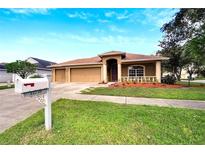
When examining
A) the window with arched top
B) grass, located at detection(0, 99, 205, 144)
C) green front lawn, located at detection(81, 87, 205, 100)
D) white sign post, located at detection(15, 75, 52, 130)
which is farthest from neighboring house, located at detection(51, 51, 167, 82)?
white sign post, located at detection(15, 75, 52, 130)

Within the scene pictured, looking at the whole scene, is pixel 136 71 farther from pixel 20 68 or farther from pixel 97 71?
pixel 20 68

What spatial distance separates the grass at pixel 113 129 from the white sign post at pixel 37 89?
0.52 meters

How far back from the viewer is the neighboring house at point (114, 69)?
1900 centimetres

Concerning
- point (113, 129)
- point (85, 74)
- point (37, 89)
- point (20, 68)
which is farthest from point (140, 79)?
point (37, 89)

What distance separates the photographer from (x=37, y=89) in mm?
3947

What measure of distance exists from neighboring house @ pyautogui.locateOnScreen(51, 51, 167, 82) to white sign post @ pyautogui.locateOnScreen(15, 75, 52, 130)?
15.1m

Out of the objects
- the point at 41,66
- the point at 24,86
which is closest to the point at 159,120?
the point at 24,86

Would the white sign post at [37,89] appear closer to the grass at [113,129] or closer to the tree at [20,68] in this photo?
the grass at [113,129]

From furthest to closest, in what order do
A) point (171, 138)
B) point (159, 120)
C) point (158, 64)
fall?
1. point (158, 64)
2. point (159, 120)
3. point (171, 138)

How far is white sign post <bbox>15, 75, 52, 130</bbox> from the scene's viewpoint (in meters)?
3.49
